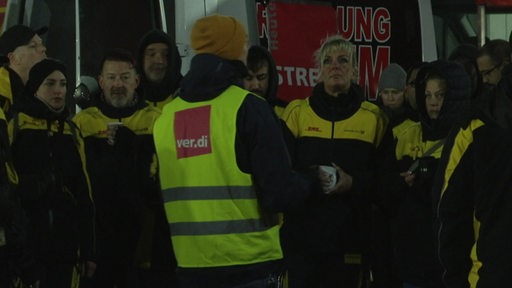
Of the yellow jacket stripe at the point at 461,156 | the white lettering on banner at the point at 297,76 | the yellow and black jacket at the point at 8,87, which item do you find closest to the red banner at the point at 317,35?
the white lettering on banner at the point at 297,76

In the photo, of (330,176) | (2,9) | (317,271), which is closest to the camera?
(330,176)

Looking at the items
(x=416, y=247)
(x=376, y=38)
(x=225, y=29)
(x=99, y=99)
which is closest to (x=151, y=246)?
(x=99, y=99)

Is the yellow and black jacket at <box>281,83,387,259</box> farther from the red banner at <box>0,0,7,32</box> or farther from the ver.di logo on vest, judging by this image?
the red banner at <box>0,0,7,32</box>

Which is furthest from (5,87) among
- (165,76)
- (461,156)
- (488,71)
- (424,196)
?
(488,71)

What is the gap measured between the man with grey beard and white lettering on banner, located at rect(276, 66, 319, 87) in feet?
4.51

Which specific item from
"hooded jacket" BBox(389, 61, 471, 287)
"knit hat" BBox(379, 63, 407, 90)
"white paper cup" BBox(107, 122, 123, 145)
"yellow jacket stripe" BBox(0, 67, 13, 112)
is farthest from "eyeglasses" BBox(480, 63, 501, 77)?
"yellow jacket stripe" BBox(0, 67, 13, 112)

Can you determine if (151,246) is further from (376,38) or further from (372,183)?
(376,38)

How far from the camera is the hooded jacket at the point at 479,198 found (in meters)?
4.16

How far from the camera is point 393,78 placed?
8.91 meters

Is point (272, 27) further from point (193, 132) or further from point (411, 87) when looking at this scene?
point (193, 132)

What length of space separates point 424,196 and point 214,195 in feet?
5.30

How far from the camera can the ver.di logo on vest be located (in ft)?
17.6

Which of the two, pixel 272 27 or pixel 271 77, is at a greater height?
pixel 272 27

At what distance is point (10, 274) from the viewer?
5988 mm
